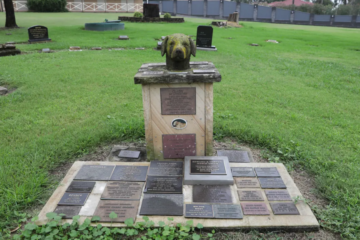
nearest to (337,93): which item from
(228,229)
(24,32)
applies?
(228,229)

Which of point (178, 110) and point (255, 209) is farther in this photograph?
point (178, 110)

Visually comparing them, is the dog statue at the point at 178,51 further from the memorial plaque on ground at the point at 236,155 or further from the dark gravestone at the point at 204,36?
the dark gravestone at the point at 204,36

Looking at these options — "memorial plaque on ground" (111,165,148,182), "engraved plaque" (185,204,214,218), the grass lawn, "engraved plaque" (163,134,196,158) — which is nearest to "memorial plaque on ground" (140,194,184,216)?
"engraved plaque" (185,204,214,218)

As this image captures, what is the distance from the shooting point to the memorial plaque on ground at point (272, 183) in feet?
11.2

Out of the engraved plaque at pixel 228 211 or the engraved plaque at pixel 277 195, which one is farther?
the engraved plaque at pixel 277 195

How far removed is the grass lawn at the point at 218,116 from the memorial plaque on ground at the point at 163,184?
126cm

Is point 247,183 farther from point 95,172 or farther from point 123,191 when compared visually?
point 95,172

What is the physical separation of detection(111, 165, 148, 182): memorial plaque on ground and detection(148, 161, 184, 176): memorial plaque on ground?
0.35ft

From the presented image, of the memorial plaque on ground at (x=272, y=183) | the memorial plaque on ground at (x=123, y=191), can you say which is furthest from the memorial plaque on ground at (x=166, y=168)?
the memorial plaque on ground at (x=272, y=183)

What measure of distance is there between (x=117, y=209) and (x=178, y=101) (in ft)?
5.00

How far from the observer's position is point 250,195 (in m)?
3.25

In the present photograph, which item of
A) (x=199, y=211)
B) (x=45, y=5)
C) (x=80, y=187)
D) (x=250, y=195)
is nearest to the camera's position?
(x=199, y=211)

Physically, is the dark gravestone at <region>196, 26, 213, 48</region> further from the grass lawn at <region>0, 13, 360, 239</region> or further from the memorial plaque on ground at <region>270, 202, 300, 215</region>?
the memorial plaque on ground at <region>270, 202, 300, 215</region>

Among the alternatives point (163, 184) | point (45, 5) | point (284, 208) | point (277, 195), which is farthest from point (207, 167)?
point (45, 5)
